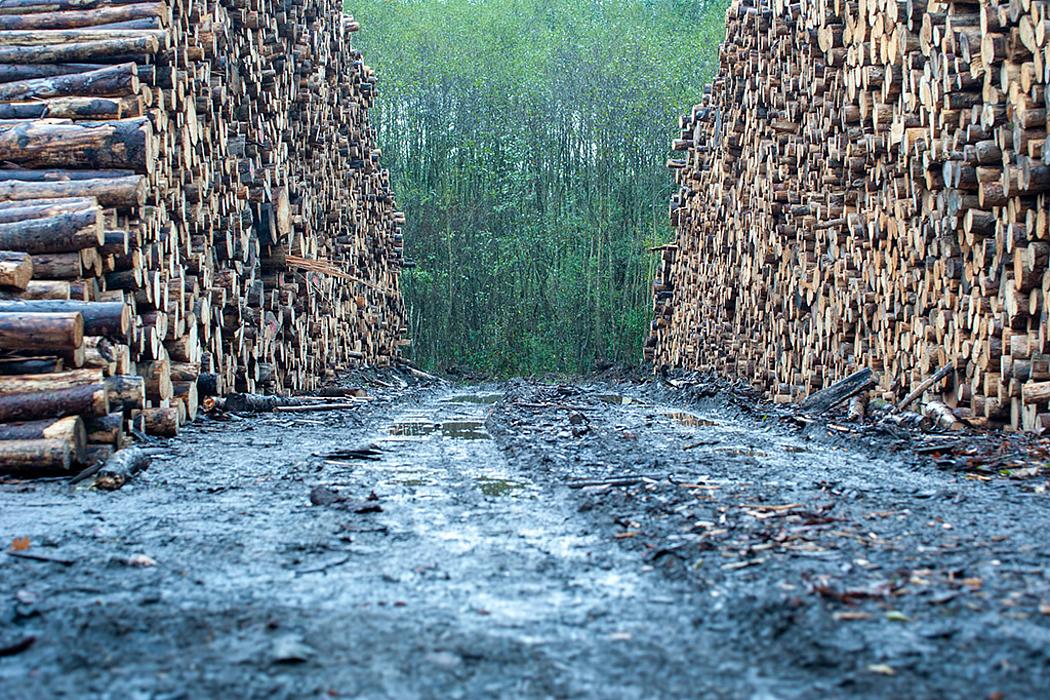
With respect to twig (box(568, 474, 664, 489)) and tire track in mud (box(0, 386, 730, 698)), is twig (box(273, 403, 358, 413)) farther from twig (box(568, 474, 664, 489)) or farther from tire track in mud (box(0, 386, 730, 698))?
twig (box(568, 474, 664, 489))

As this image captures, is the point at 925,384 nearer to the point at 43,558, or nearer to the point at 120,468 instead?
the point at 120,468

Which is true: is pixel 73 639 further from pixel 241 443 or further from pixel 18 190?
pixel 18 190

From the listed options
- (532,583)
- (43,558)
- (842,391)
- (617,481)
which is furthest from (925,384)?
(43,558)

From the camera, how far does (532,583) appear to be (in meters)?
3.59

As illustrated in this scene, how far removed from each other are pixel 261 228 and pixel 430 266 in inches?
667

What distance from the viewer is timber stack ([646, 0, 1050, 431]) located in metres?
7.52

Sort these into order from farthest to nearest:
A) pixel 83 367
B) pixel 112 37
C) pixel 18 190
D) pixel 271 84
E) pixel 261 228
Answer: pixel 271 84
pixel 261 228
pixel 112 37
pixel 18 190
pixel 83 367

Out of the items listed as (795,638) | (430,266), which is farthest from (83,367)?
(430,266)

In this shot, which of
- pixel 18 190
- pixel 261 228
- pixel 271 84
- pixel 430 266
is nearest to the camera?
pixel 18 190

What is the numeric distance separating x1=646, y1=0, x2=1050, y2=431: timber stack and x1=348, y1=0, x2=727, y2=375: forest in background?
11.2m

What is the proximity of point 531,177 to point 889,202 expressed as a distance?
21086 millimetres

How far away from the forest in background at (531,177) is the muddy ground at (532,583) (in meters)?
22.6

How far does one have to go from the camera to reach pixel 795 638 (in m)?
2.94

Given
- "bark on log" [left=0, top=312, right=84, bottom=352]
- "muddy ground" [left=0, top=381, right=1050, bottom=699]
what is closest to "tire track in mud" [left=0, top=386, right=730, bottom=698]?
"muddy ground" [left=0, top=381, right=1050, bottom=699]
